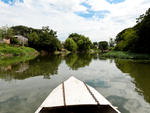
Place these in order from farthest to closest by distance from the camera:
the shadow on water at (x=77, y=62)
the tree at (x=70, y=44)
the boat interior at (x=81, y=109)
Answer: the tree at (x=70, y=44), the shadow on water at (x=77, y=62), the boat interior at (x=81, y=109)

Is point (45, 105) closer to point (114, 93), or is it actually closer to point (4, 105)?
point (4, 105)

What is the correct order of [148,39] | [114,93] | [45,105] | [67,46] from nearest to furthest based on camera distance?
[45,105]
[114,93]
[148,39]
[67,46]

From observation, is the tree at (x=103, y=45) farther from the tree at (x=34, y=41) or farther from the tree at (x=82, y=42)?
the tree at (x=34, y=41)

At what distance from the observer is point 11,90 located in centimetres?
709

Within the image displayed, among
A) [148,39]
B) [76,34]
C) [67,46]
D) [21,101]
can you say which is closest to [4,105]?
[21,101]

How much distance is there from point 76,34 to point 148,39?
54014 mm

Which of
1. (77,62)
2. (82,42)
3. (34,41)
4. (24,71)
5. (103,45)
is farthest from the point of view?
(103,45)

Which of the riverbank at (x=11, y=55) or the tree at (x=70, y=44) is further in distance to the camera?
the tree at (x=70, y=44)

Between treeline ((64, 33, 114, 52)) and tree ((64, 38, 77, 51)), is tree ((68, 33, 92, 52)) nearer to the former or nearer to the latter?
treeline ((64, 33, 114, 52))

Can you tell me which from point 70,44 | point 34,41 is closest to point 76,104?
point 34,41

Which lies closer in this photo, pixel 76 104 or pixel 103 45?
pixel 76 104

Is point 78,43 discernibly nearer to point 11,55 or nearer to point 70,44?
point 70,44

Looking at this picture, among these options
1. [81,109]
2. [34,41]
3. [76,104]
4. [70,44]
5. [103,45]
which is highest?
[34,41]

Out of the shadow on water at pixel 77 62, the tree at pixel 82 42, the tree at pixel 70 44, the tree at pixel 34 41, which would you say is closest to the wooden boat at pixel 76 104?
the shadow on water at pixel 77 62
